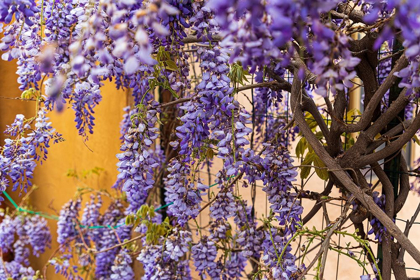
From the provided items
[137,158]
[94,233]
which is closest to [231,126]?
[137,158]

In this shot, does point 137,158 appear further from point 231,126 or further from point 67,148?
point 67,148

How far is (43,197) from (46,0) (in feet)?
5.76

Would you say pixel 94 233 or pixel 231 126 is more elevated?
pixel 94 233

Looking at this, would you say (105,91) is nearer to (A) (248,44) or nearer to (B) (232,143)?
(B) (232,143)

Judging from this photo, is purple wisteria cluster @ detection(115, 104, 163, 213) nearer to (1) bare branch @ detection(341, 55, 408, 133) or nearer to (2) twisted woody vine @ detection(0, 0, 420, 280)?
(2) twisted woody vine @ detection(0, 0, 420, 280)

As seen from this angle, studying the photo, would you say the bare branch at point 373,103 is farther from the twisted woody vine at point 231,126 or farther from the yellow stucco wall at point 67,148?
the yellow stucco wall at point 67,148

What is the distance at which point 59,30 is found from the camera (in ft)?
3.11

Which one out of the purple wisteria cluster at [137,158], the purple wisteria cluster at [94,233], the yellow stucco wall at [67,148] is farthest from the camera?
the yellow stucco wall at [67,148]

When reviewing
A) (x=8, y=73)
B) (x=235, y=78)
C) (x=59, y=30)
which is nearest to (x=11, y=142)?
(x=59, y=30)

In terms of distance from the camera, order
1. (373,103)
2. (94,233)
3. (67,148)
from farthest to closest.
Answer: (67,148), (94,233), (373,103)

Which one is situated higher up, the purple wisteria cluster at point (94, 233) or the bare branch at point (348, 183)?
the purple wisteria cluster at point (94, 233)

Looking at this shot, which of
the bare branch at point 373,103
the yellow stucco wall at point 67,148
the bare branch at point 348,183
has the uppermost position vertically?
the yellow stucco wall at point 67,148

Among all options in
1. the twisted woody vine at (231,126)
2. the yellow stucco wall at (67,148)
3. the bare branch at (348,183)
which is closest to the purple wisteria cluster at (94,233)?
the yellow stucco wall at (67,148)

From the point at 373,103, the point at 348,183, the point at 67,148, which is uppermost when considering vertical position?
the point at 67,148
